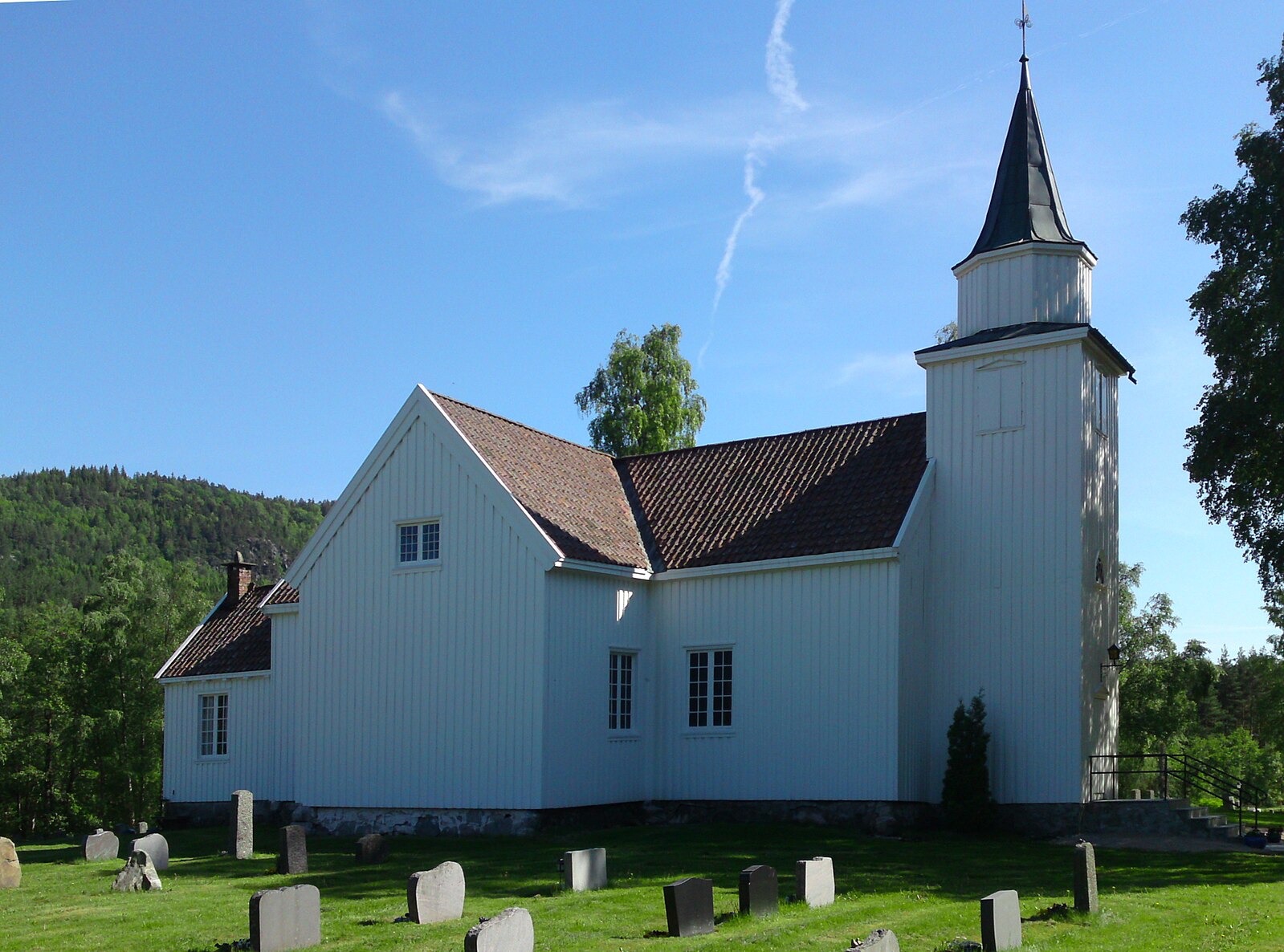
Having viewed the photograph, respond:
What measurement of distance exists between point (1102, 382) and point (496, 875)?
15148mm

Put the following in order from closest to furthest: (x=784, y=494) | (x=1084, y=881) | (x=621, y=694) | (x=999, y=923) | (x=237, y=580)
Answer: (x=999, y=923), (x=1084, y=881), (x=621, y=694), (x=784, y=494), (x=237, y=580)

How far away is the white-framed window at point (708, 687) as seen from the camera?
23984mm

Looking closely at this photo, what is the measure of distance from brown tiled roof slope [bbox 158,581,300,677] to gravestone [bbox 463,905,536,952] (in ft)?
58.6

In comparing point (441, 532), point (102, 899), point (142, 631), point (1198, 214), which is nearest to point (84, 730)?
point (142, 631)

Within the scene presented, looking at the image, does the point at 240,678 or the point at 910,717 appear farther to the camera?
the point at 240,678

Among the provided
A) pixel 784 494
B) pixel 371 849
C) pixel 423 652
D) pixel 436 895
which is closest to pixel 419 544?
pixel 423 652

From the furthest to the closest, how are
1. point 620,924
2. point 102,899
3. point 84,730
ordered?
point 84,730
point 102,899
point 620,924

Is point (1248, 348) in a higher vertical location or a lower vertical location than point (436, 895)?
higher

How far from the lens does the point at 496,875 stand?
16.8m

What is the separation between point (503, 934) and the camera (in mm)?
10633

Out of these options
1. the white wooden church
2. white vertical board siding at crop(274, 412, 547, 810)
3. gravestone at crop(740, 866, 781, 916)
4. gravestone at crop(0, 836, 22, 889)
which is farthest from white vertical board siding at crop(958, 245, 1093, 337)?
gravestone at crop(0, 836, 22, 889)

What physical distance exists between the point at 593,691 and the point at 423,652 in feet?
11.2

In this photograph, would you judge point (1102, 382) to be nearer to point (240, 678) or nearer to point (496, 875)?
point (496, 875)

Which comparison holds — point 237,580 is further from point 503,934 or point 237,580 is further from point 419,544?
point 503,934
